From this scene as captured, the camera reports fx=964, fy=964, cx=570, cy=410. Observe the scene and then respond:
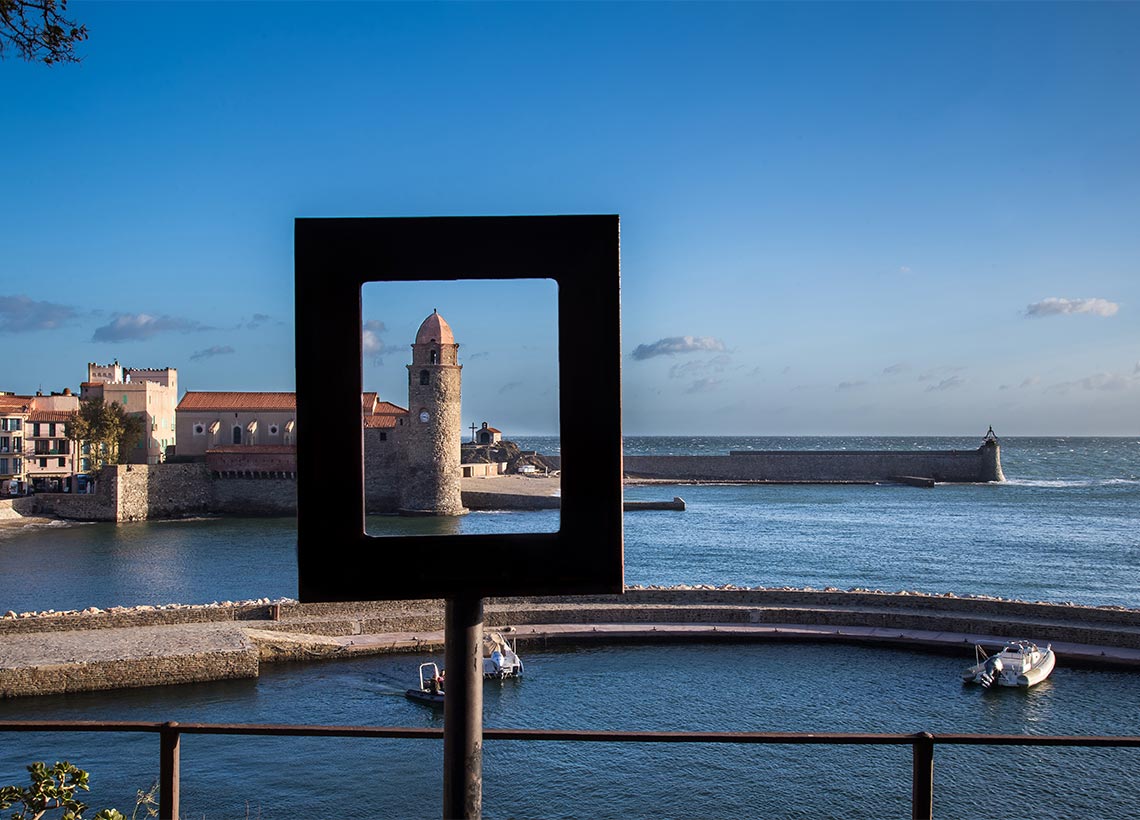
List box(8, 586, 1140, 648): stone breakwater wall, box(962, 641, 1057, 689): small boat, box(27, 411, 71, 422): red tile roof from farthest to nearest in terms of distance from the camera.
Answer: box(27, 411, 71, 422): red tile roof < box(8, 586, 1140, 648): stone breakwater wall < box(962, 641, 1057, 689): small boat

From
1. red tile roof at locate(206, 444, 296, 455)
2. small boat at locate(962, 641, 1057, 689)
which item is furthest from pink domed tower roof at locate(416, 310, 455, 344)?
small boat at locate(962, 641, 1057, 689)

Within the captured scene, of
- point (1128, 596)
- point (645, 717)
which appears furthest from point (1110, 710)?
point (1128, 596)

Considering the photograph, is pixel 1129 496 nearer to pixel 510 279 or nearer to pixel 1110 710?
pixel 1110 710

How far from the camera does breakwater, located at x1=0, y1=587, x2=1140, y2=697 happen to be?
14.7m

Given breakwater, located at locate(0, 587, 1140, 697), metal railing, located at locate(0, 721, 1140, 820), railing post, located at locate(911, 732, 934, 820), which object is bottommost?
breakwater, located at locate(0, 587, 1140, 697)

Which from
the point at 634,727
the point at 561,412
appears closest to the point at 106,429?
the point at 634,727

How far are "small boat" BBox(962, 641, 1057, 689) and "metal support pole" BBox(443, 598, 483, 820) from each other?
13.5m

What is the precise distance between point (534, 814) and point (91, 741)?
19.6 feet

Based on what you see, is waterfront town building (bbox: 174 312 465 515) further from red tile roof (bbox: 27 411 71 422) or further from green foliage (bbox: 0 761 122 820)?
green foliage (bbox: 0 761 122 820)

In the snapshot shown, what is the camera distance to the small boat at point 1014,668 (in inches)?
555

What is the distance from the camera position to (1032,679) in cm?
1418

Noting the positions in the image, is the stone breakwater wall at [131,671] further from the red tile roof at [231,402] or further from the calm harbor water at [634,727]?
the red tile roof at [231,402]

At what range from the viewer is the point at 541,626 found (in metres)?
17.0

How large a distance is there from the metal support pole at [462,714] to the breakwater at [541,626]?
519 inches
